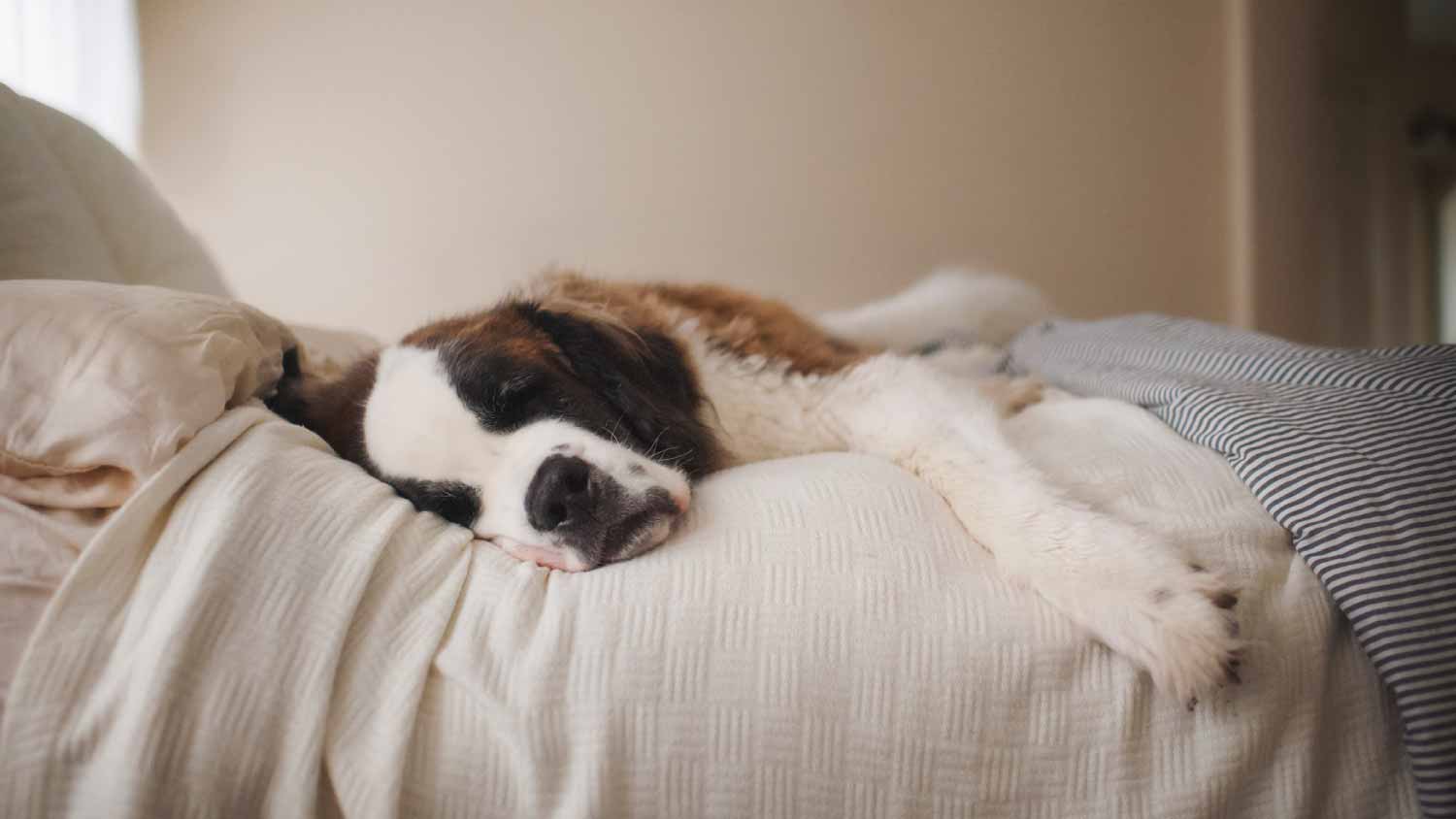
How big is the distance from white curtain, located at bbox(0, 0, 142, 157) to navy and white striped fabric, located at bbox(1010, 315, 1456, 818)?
2444mm

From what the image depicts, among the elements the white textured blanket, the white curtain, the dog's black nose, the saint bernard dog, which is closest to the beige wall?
the white curtain

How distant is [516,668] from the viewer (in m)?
0.77

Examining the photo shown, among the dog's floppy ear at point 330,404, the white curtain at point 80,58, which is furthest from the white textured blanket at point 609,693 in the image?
the white curtain at point 80,58

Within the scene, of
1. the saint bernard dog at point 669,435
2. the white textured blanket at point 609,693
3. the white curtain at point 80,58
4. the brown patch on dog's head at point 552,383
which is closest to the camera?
the white textured blanket at point 609,693

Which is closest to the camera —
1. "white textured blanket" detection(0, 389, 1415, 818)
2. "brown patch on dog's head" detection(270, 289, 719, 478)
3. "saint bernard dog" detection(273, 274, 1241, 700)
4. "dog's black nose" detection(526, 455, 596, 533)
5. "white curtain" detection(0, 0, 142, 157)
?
"white textured blanket" detection(0, 389, 1415, 818)

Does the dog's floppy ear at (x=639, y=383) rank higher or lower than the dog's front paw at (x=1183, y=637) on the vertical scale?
higher

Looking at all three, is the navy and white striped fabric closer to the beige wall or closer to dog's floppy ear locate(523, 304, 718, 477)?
dog's floppy ear locate(523, 304, 718, 477)

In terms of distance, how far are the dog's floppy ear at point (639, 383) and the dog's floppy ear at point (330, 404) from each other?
32 cm

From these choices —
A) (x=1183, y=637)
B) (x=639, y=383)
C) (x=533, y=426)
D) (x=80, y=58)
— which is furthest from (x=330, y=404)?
(x=80, y=58)

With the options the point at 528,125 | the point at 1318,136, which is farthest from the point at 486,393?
the point at 1318,136

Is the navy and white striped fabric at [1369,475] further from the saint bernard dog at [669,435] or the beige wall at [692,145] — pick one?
the beige wall at [692,145]

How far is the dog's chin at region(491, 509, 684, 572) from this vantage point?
0.94 m

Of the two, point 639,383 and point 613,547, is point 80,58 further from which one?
point 613,547

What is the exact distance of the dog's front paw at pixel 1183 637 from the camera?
0.76 meters
